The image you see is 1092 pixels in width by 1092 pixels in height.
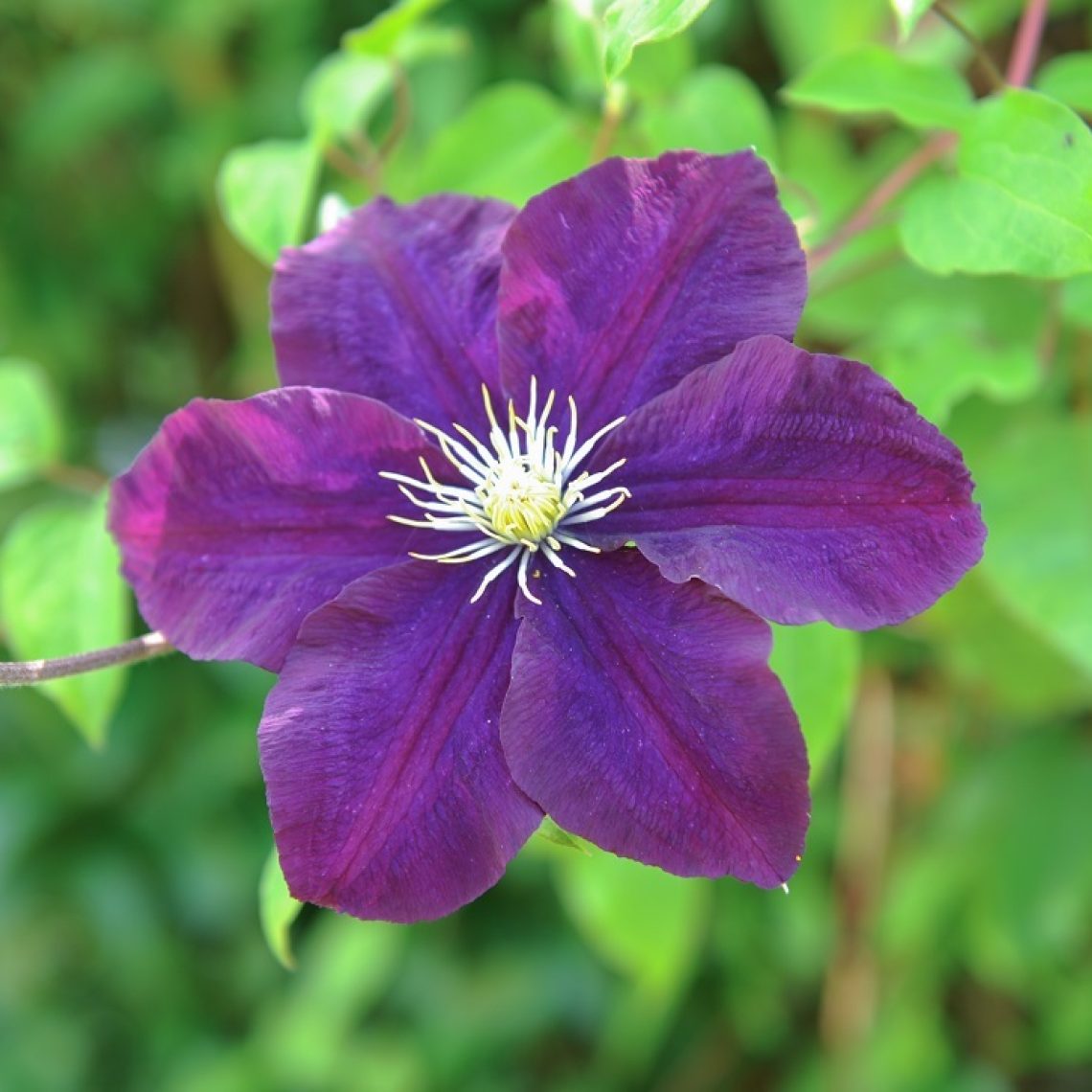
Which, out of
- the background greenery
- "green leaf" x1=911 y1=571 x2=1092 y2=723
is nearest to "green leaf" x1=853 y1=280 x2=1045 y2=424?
the background greenery

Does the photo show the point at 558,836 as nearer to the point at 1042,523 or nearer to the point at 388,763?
the point at 388,763

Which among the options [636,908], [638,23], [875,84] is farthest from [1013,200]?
[636,908]

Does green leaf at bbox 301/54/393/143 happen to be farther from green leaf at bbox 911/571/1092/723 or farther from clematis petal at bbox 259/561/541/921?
green leaf at bbox 911/571/1092/723

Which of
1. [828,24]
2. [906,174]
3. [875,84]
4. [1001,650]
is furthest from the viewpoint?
[828,24]

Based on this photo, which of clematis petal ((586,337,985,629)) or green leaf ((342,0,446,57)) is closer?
clematis petal ((586,337,985,629))

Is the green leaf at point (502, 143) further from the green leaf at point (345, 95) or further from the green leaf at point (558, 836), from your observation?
the green leaf at point (558, 836)

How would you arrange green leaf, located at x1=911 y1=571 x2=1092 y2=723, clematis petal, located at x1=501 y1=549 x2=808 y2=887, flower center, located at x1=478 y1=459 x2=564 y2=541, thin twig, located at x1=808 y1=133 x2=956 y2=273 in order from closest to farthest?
clematis petal, located at x1=501 y1=549 x2=808 y2=887
flower center, located at x1=478 y1=459 x2=564 y2=541
thin twig, located at x1=808 y1=133 x2=956 y2=273
green leaf, located at x1=911 y1=571 x2=1092 y2=723

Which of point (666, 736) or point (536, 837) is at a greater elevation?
point (666, 736)

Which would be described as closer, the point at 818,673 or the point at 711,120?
the point at 818,673
